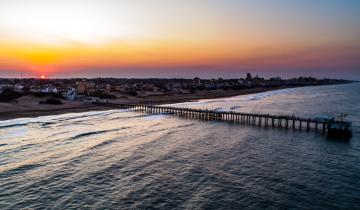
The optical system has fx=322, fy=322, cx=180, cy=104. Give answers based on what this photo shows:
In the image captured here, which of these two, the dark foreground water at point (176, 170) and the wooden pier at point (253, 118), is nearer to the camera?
the dark foreground water at point (176, 170)

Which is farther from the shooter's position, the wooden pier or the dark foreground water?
the wooden pier

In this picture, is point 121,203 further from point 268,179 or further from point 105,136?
point 105,136

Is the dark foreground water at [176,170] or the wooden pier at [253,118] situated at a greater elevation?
the wooden pier at [253,118]

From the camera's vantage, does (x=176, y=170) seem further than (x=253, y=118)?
No

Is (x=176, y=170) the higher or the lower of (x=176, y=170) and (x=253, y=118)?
the lower

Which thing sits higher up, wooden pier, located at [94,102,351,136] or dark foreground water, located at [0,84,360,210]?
wooden pier, located at [94,102,351,136]
